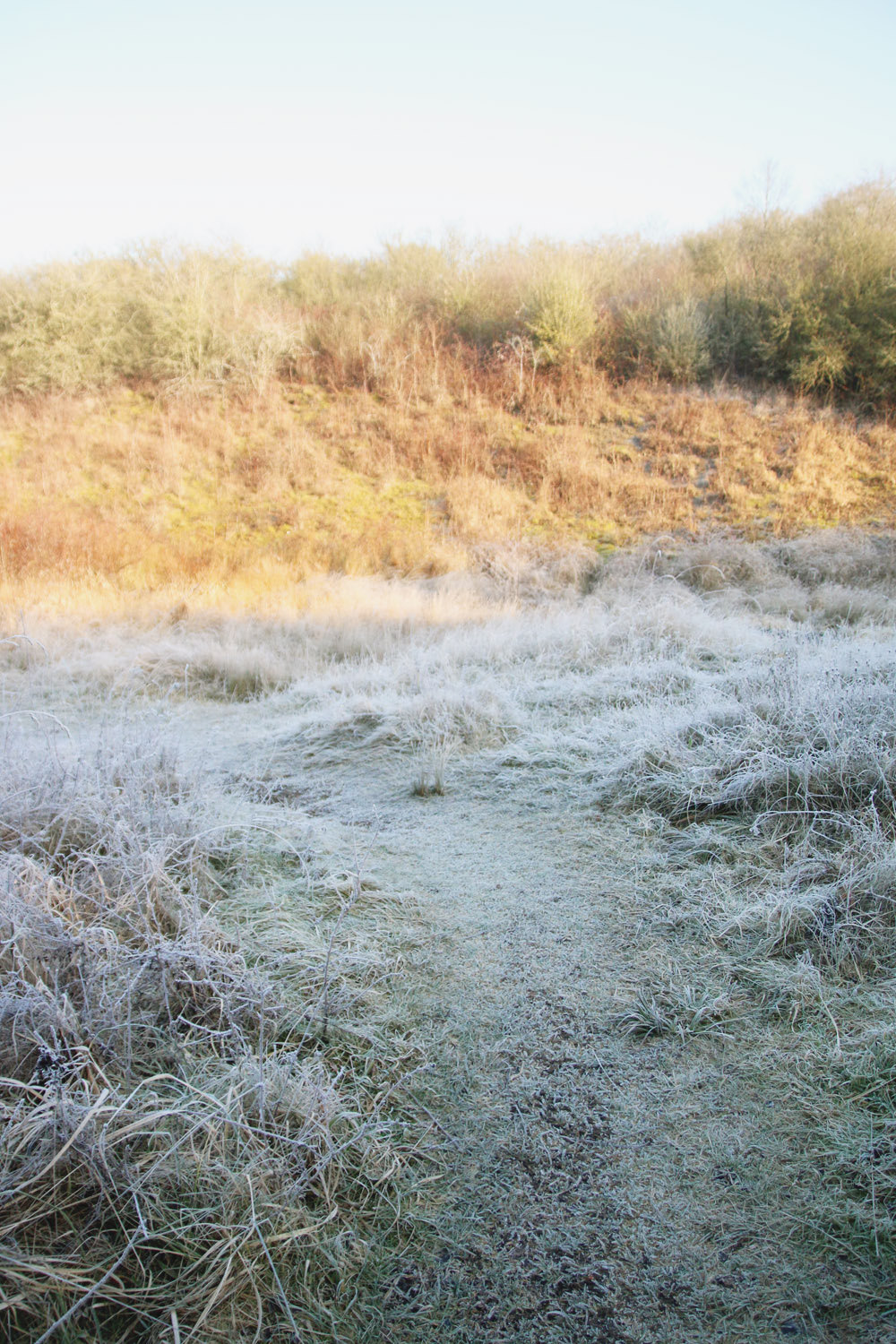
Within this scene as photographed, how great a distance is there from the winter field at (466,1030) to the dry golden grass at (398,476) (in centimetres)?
703

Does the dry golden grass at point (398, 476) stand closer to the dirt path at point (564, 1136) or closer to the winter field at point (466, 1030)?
the winter field at point (466, 1030)

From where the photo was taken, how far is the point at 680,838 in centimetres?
293

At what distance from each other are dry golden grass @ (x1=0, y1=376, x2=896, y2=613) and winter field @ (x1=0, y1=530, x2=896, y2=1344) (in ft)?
23.1

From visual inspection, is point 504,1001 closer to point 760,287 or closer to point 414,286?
point 760,287

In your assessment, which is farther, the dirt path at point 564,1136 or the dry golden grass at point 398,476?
the dry golden grass at point 398,476

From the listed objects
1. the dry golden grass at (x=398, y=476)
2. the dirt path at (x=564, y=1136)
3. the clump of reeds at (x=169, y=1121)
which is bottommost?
the dirt path at (x=564, y=1136)

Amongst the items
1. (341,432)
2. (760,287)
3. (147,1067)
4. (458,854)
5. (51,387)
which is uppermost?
(760,287)

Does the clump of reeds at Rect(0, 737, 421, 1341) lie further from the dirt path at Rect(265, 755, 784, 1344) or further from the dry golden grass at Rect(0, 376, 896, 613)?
the dry golden grass at Rect(0, 376, 896, 613)

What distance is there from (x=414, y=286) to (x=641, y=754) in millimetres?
16947

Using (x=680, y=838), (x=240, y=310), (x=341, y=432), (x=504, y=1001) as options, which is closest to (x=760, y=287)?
(x=341, y=432)

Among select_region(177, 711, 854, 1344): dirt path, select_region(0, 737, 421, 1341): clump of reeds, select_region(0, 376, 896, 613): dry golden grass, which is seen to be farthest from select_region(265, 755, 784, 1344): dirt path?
select_region(0, 376, 896, 613): dry golden grass

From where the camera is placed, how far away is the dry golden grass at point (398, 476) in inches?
437

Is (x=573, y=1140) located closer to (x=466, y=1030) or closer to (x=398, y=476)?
(x=466, y=1030)

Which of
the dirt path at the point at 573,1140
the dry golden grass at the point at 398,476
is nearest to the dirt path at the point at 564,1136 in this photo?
the dirt path at the point at 573,1140
